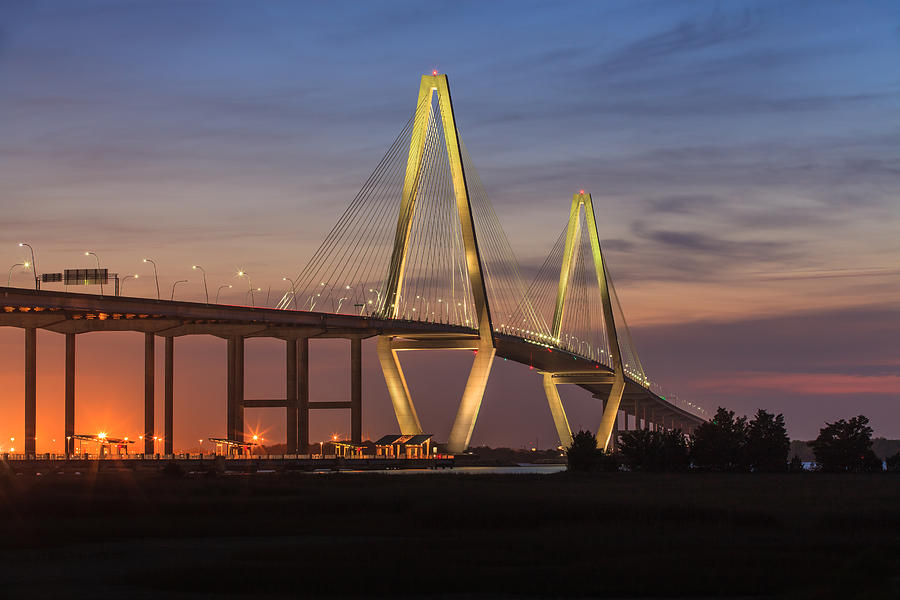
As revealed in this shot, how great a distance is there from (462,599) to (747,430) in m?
83.6

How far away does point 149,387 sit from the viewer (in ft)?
366

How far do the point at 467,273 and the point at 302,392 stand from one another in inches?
878

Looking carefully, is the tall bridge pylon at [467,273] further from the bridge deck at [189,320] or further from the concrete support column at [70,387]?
the concrete support column at [70,387]

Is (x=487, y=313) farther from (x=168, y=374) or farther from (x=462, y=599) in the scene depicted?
(x=462, y=599)

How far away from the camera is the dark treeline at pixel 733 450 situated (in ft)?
326

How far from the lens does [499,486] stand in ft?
218

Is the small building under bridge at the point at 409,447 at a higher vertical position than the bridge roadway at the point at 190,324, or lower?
lower

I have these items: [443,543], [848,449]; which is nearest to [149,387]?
[848,449]

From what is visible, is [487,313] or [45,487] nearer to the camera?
[45,487]

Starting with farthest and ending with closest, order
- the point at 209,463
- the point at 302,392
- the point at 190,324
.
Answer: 1. the point at 302,392
2. the point at 190,324
3. the point at 209,463

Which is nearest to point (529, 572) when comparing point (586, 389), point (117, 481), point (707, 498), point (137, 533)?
point (137, 533)

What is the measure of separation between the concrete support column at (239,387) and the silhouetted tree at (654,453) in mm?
35411

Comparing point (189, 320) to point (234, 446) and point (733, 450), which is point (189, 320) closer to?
point (234, 446)

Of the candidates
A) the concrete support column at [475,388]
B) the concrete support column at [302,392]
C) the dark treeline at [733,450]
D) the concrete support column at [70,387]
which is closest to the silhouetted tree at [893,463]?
the dark treeline at [733,450]
